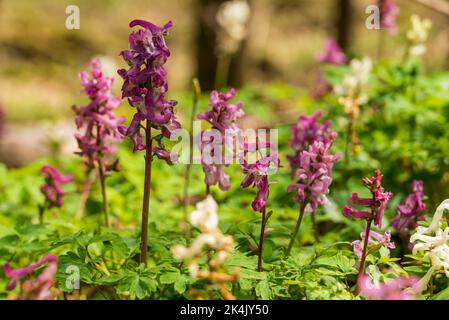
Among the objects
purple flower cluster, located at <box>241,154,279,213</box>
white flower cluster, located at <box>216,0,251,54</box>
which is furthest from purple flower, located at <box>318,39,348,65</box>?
purple flower cluster, located at <box>241,154,279,213</box>

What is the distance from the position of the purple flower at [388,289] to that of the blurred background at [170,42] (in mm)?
5968

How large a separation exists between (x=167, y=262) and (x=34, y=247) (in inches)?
32.2

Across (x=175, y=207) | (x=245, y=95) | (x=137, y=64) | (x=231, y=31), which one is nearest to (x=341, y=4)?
(x=231, y=31)

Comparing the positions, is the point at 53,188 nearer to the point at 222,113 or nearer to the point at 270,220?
the point at 270,220

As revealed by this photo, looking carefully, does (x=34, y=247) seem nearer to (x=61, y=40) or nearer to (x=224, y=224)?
(x=224, y=224)

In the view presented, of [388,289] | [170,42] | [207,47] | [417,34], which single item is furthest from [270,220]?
[170,42]

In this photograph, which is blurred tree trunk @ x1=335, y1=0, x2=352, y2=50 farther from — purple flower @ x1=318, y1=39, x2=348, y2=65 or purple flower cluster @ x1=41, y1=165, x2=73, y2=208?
purple flower cluster @ x1=41, y1=165, x2=73, y2=208

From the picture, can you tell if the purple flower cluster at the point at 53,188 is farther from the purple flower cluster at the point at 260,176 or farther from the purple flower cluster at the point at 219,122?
the purple flower cluster at the point at 260,176

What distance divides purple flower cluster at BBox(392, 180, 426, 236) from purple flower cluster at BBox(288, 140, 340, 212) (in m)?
0.58

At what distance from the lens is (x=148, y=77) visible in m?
2.49

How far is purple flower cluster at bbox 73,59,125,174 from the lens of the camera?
3.11 metres

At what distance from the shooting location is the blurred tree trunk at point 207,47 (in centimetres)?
866

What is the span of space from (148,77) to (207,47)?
22.3 ft

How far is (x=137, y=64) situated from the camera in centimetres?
247
